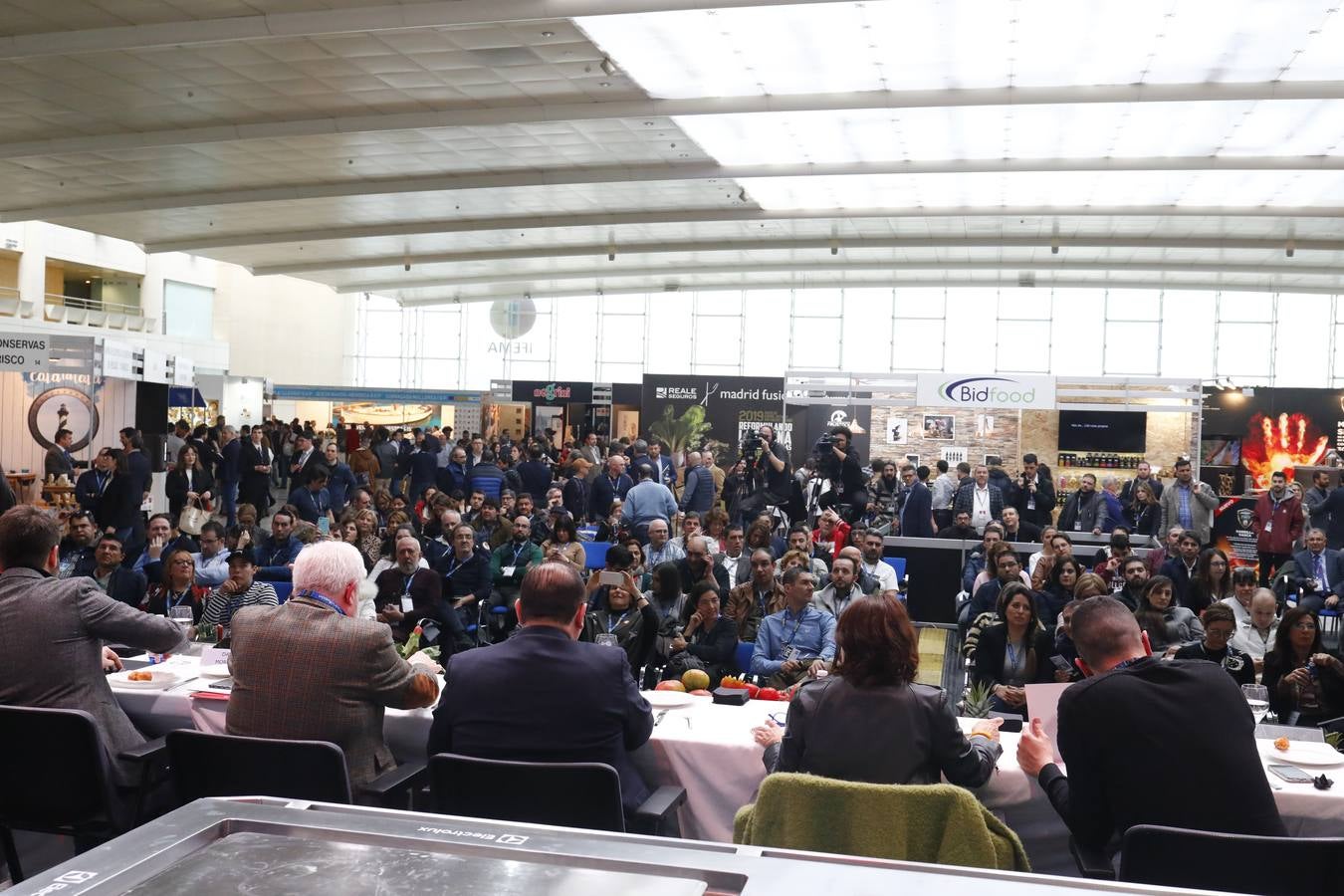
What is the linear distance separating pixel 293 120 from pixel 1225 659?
35.3 feet

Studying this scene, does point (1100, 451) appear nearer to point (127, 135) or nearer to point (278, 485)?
point (127, 135)

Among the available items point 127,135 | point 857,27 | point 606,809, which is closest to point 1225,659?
point 606,809

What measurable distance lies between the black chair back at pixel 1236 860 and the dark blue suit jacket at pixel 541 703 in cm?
134

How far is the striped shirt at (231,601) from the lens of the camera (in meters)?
6.19

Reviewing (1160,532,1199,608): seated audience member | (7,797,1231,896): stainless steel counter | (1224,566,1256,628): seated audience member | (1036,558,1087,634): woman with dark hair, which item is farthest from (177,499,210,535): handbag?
(7,797,1231,896): stainless steel counter

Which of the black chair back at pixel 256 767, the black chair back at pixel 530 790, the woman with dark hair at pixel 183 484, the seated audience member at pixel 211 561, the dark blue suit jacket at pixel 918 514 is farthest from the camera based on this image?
the woman with dark hair at pixel 183 484

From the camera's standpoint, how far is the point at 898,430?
702 inches

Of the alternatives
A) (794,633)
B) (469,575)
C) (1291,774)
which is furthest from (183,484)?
(1291,774)

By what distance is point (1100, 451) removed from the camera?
15688 millimetres

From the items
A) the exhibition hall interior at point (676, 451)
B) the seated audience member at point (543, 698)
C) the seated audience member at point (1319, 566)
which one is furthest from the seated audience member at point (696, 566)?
the seated audience member at point (1319, 566)

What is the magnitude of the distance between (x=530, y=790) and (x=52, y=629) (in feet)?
5.19

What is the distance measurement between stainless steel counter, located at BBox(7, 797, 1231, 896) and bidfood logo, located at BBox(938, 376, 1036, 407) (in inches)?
543

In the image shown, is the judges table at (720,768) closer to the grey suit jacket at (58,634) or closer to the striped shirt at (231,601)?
the grey suit jacket at (58,634)

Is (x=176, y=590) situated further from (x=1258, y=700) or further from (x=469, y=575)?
(x=1258, y=700)
